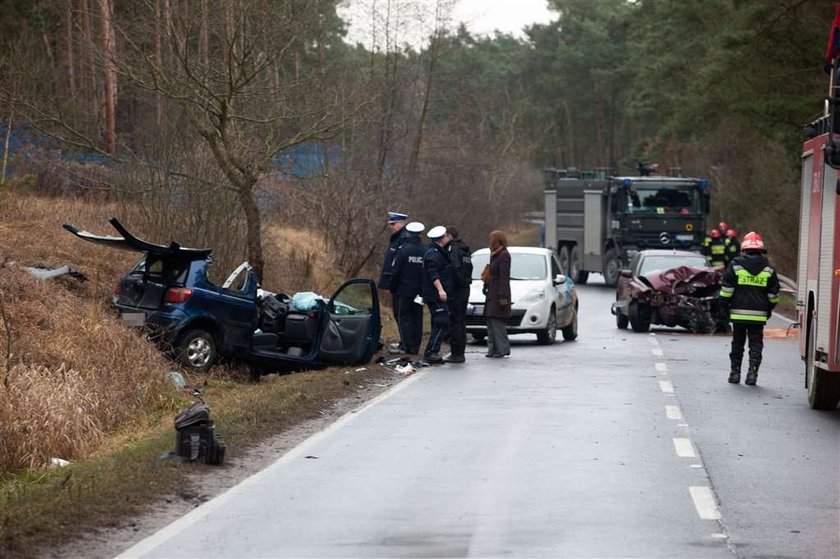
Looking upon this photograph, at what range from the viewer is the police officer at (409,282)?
1936cm

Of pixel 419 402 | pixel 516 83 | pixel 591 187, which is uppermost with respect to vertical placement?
pixel 516 83

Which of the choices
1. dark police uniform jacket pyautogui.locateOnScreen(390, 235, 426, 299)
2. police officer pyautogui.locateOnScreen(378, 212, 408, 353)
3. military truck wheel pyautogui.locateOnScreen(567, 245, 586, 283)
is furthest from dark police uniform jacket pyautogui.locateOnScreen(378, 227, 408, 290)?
military truck wheel pyautogui.locateOnScreen(567, 245, 586, 283)

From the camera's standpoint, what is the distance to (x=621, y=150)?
103500mm

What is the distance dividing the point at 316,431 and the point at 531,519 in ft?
14.9

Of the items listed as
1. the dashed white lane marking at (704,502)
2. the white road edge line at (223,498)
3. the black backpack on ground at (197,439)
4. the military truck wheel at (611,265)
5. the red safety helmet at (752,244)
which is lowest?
the white road edge line at (223,498)

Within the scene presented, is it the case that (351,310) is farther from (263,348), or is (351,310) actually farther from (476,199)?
(476,199)

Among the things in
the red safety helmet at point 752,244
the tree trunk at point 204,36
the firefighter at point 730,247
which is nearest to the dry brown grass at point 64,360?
the tree trunk at point 204,36

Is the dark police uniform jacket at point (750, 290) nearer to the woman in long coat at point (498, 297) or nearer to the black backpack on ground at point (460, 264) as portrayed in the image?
the black backpack on ground at point (460, 264)

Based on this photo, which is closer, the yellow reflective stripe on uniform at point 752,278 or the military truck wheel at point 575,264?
the yellow reflective stripe on uniform at point 752,278

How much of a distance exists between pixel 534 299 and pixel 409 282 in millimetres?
3921

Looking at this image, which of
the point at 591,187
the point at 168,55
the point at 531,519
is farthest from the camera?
the point at 591,187

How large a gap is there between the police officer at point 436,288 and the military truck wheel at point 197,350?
10.8 ft

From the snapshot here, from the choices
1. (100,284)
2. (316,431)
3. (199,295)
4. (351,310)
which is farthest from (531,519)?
(100,284)

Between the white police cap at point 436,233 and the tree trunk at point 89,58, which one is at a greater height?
the tree trunk at point 89,58
